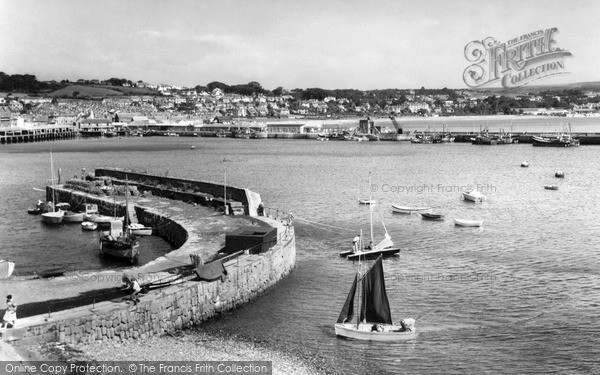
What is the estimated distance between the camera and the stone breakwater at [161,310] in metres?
18.6

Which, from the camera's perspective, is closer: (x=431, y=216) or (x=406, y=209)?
(x=431, y=216)

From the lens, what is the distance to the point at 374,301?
22656 mm

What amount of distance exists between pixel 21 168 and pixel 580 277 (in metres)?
76.3

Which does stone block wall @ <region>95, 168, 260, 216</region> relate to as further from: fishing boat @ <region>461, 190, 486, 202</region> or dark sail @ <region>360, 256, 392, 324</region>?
fishing boat @ <region>461, 190, 486, 202</region>

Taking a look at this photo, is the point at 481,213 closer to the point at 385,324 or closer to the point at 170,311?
the point at 385,324

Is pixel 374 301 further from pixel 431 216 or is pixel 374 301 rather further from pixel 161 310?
pixel 431 216

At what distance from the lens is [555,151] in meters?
115

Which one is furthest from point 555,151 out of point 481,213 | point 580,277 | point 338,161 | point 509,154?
point 580,277

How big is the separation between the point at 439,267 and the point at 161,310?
50.3ft

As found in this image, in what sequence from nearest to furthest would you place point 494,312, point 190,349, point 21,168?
point 190,349 < point 494,312 < point 21,168

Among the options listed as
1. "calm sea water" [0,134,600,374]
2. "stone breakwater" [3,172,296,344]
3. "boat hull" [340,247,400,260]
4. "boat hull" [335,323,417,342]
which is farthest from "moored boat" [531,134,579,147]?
"boat hull" [335,323,417,342]

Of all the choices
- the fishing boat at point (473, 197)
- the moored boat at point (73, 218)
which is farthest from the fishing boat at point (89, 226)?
the fishing boat at point (473, 197)

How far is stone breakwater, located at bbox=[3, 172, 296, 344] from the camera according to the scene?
18.6 m

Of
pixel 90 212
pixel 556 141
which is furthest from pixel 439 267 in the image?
pixel 556 141
